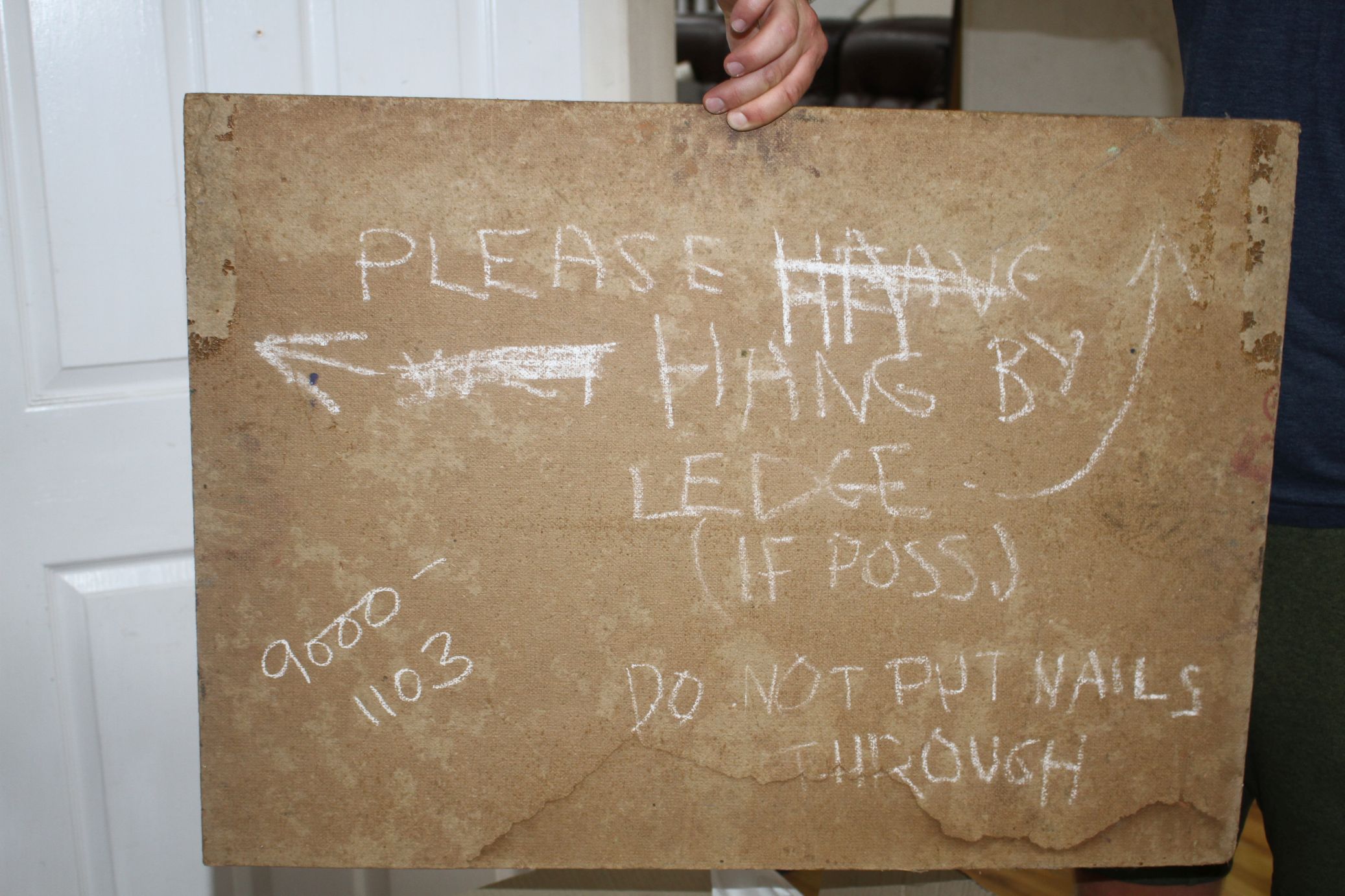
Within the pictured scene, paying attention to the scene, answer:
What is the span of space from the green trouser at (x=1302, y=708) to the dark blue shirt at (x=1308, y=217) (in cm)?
4

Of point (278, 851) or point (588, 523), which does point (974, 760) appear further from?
point (278, 851)

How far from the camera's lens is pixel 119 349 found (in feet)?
4.06

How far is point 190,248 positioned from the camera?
0.80 meters

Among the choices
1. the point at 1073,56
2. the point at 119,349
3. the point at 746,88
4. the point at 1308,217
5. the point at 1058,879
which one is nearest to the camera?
the point at 746,88

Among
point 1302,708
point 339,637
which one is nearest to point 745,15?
point 339,637

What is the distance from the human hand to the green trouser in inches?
26.0

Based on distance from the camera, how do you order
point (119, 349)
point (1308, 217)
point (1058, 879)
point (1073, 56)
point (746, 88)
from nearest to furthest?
point (746, 88) → point (1308, 217) → point (119, 349) → point (1058, 879) → point (1073, 56)

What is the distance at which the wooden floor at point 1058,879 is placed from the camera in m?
1.91

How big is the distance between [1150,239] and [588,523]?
0.57m

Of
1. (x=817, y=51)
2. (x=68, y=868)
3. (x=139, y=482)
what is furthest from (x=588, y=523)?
(x=68, y=868)

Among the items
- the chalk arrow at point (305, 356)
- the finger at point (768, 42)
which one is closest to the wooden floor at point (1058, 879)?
the chalk arrow at point (305, 356)

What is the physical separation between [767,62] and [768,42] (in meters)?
0.02

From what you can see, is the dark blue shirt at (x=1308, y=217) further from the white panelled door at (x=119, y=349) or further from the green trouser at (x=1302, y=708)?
the white panelled door at (x=119, y=349)

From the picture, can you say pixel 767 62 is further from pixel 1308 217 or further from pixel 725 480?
pixel 1308 217
